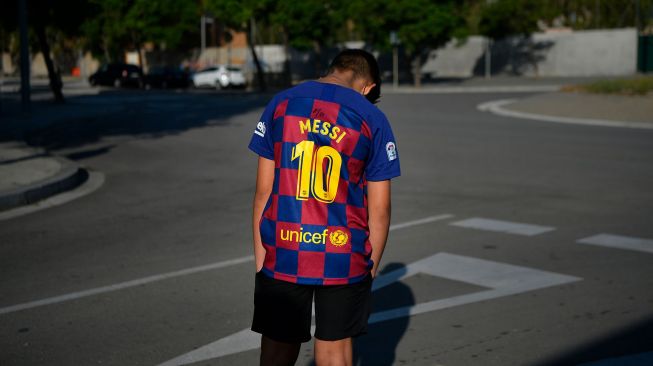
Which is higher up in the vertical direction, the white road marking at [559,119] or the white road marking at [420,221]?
the white road marking at [420,221]

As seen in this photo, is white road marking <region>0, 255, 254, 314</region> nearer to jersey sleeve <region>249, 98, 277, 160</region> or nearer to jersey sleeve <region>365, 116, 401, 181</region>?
jersey sleeve <region>249, 98, 277, 160</region>

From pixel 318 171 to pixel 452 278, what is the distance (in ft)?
11.9

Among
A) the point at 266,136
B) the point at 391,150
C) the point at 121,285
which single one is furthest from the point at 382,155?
the point at 121,285

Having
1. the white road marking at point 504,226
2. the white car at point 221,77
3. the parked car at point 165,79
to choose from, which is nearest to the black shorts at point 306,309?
the white road marking at point 504,226

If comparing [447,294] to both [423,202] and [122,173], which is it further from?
[122,173]

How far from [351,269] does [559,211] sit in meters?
6.66

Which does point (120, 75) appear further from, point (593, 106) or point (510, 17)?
point (593, 106)

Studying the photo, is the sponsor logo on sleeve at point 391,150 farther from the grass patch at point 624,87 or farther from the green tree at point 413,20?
the green tree at point 413,20

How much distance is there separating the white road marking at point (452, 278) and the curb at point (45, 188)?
5556 millimetres

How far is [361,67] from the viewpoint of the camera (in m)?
3.31

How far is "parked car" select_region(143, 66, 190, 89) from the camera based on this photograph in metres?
54.6

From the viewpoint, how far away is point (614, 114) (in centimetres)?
2234

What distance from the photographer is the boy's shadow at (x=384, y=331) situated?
15.5 feet

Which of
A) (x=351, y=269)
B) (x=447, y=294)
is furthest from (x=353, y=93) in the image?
(x=447, y=294)
